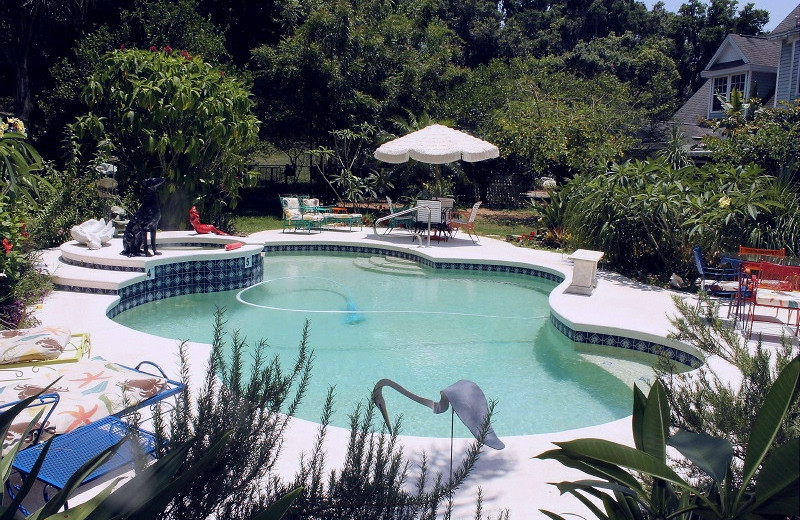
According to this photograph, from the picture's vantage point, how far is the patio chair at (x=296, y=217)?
15781 mm

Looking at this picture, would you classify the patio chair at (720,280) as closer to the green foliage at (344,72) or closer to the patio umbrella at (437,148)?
the patio umbrella at (437,148)

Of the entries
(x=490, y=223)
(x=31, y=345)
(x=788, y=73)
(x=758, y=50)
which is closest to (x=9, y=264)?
(x=31, y=345)

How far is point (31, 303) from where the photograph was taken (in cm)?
834

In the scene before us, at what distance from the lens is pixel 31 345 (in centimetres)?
549

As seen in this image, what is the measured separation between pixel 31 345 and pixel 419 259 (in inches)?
365

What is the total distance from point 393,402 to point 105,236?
280 inches

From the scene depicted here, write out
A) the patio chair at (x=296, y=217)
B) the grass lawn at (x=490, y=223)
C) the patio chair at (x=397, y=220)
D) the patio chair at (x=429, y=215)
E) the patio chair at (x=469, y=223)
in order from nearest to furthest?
the patio chair at (x=429, y=215), the patio chair at (x=469, y=223), the patio chair at (x=296, y=217), the patio chair at (x=397, y=220), the grass lawn at (x=490, y=223)

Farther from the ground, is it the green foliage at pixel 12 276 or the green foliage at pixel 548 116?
the green foliage at pixel 548 116

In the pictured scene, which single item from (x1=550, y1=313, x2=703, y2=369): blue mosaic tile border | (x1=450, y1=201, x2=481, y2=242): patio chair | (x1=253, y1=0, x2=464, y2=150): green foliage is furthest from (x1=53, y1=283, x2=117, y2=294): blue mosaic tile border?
(x1=253, y1=0, x2=464, y2=150): green foliage

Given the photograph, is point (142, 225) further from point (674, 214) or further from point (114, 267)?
point (674, 214)

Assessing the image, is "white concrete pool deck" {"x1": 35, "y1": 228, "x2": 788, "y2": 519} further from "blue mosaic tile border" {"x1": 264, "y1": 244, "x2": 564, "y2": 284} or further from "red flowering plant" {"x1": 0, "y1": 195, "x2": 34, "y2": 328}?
"red flowering plant" {"x1": 0, "y1": 195, "x2": 34, "y2": 328}

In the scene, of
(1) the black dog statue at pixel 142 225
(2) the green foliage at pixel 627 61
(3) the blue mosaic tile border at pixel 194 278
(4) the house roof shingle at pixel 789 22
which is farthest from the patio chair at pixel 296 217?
(2) the green foliage at pixel 627 61

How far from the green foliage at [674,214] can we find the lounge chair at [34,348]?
8521 millimetres

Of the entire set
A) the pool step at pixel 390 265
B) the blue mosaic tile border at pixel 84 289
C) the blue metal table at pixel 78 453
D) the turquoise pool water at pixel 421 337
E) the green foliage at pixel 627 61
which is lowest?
the turquoise pool water at pixel 421 337
